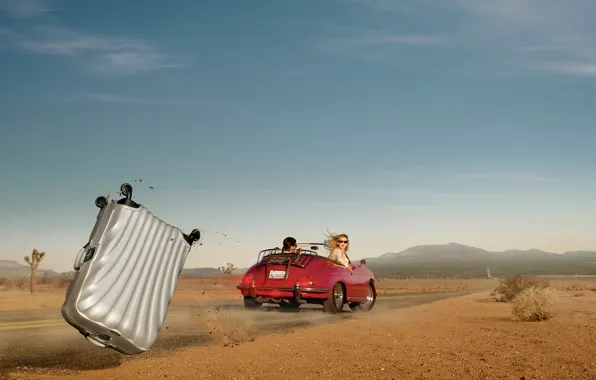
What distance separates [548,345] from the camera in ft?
33.7

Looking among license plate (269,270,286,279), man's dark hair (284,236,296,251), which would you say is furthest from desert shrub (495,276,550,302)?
license plate (269,270,286,279)

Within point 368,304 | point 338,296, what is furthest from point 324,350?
point 368,304

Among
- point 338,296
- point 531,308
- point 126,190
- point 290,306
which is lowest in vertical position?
point 531,308

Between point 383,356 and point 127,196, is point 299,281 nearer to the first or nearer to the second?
point 383,356

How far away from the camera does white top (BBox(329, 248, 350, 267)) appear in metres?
15.1

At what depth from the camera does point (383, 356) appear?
8.70 meters

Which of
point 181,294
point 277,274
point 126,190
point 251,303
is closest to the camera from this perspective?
point 126,190

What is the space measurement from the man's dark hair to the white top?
0.95 metres

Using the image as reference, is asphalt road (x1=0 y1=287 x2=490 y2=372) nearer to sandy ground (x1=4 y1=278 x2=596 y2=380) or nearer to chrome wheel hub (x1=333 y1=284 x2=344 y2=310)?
sandy ground (x1=4 y1=278 x2=596 y2=380)

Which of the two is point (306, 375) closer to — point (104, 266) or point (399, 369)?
point (399, 369)

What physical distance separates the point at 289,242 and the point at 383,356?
6.67 meters

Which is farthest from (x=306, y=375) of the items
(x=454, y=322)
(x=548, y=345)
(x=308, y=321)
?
(x=454, y=322)

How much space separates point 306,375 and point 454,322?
7782 mm

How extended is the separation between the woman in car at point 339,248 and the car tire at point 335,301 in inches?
22.2
